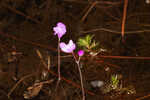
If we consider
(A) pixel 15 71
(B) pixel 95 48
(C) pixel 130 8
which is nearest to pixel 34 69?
(A) pixel 15 71

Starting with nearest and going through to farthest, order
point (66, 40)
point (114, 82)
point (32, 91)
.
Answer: point (114, 82), point (32, 91), point (66, 40)

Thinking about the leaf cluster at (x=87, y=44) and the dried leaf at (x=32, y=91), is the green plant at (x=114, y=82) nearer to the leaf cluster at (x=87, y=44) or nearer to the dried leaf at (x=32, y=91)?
the leaf cluster at (x=87, y=44)

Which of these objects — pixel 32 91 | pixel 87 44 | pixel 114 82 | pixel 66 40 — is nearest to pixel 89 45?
pixel 87 44

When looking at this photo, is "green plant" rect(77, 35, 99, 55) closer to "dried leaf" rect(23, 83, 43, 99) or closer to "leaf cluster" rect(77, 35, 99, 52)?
"leaf cluster" rect(77, 35, 99, 52)

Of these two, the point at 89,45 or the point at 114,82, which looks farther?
the point at 89,45

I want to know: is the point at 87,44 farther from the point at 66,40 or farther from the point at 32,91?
the point at 32,91

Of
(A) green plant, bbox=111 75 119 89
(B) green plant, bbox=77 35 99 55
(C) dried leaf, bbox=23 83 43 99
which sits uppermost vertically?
(B) green plant, bbox=77 35 99 55

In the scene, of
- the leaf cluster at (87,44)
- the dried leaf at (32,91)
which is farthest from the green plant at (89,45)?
the dried leaf at (32,91)

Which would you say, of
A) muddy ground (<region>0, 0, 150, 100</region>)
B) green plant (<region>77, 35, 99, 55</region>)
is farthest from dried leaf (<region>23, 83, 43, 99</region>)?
green plant (<region>77, 35, 99, 55</region>)

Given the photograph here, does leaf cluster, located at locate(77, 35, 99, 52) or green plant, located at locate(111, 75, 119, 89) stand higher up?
leaf cluster, located at locate(77, 35, 99, 52)
